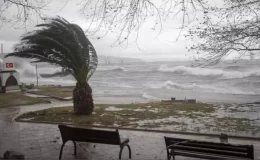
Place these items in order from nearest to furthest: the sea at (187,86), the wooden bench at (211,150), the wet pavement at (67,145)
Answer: the wooden bench at (211,150) < the wet pavement at (67,145) < the sea at (187,86)

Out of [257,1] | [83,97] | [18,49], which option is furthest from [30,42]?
[257,1]

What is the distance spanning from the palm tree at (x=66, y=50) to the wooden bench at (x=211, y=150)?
7.66 meters

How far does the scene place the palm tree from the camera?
38.2 ft

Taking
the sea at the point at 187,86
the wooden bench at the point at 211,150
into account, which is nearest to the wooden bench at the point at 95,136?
the wooden bench at the point at 211,150

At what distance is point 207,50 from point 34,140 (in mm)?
5613

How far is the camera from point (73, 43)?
38.0 ft

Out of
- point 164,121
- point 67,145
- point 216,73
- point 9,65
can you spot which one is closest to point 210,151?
point 67,145

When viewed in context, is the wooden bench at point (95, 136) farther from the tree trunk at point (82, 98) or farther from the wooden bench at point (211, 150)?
the tree trunk at point (82, 98)

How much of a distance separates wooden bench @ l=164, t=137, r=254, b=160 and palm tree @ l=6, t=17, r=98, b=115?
7655mm

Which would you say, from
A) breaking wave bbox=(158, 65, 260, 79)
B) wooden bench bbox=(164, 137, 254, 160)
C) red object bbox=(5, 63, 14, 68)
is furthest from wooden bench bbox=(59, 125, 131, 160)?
breaking wave bbox=(158, 65, 260, 79)

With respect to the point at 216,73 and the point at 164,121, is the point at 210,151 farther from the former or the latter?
the point at 216,73

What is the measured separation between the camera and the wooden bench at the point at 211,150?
418 centimetres

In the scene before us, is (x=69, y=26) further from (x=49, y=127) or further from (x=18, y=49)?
(x=49, y=127)

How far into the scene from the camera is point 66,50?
38.4 feet
